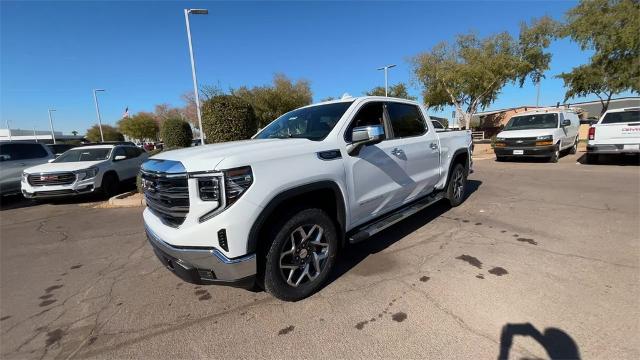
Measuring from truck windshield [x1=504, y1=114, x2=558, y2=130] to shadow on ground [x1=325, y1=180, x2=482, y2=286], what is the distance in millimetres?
8673

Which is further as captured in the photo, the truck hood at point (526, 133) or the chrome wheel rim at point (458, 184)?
the truck hood at point (526, 133)

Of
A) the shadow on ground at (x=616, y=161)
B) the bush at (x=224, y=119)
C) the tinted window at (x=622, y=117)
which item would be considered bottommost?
the shadow on ground at (x=616, y=161)

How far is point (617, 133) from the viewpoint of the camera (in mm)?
9516

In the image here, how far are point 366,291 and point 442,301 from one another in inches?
27.2

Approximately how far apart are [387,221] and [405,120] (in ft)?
4.90

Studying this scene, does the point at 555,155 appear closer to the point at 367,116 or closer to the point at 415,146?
the point at 415,146

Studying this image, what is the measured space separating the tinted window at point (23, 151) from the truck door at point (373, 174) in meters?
10.7

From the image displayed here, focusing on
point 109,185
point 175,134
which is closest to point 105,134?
point 175,134

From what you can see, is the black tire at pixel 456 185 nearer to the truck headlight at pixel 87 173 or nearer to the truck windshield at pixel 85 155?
the truck headlight at pixel 87 173

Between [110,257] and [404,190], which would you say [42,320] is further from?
[404,190]

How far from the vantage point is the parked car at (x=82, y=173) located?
7.67 metres

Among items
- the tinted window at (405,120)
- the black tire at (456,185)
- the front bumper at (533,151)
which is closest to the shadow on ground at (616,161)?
the front bumper at (533,151)

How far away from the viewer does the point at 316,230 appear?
3.03 meters

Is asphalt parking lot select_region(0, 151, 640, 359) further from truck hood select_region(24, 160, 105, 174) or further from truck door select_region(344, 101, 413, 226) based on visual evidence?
truck hood select_region(24, 160, 105, 174)
